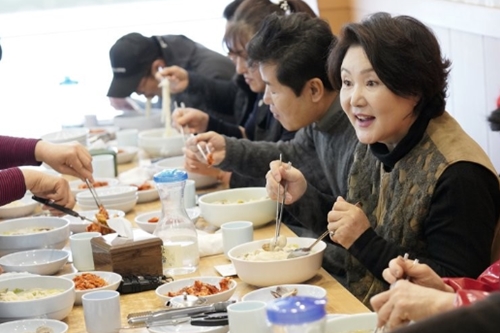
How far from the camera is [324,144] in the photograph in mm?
3102

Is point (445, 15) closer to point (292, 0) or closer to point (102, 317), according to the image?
point (292, 0)

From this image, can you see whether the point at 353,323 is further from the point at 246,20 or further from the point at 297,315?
the point at 246,20

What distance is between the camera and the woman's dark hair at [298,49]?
297 cm

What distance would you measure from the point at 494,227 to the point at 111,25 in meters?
4.25

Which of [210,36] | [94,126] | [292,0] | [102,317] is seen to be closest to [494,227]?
[102,317]

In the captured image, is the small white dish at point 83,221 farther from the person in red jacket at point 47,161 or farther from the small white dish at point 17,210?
the small white dish at point 17,210

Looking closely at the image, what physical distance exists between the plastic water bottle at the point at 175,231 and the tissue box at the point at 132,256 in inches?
3.2

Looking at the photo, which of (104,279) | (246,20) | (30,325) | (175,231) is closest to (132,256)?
(104,279)

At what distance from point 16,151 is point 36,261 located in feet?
2.16

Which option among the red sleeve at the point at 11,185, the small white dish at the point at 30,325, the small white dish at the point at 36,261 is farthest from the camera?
the red sleeve at the point at 11,185

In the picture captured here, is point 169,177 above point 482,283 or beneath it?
above

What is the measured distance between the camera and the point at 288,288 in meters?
2.15

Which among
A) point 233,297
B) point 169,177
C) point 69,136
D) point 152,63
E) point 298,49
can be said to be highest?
point 298,49

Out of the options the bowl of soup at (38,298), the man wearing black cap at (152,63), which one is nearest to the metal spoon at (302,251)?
the bowl of soup at (38,298)
